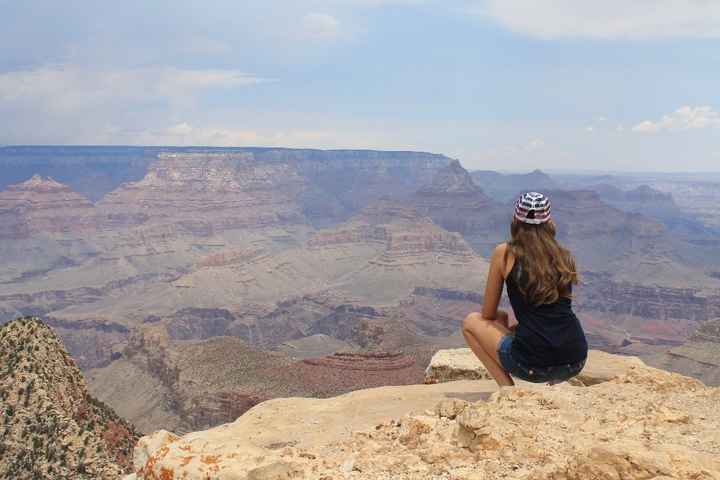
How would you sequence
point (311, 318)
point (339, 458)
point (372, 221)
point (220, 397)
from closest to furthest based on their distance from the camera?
point (339, 458) → point (220, 397) → point (311, 318) → point (372, 221)

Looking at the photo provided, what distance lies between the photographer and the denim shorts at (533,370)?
777 centimetres

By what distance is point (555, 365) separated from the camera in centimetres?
777

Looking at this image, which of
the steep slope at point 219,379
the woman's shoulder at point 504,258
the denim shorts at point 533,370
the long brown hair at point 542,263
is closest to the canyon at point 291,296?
the steep slope at point 219,379

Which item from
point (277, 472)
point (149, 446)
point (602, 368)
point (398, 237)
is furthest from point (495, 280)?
point (398, 237)

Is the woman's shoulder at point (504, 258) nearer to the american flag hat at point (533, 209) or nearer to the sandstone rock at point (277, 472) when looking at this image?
the american flag hat at point (533, 209)

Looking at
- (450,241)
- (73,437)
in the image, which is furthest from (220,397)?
(450,241)

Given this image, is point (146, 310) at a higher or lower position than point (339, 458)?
lower

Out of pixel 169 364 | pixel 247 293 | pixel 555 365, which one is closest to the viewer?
pixel 555 365

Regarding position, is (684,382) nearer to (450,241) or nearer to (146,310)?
(146,310)

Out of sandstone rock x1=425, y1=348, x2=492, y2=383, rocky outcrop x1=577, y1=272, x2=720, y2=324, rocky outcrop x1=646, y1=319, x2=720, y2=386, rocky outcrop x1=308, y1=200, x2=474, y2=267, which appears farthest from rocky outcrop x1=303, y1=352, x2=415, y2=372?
rocky outcrop x1=308, y1=200, x2=474, y2=267

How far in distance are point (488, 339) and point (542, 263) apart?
136cm

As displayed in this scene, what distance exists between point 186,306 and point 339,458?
121551 millimetres

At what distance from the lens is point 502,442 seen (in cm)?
605

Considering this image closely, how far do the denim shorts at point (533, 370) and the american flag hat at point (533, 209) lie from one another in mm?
1522
